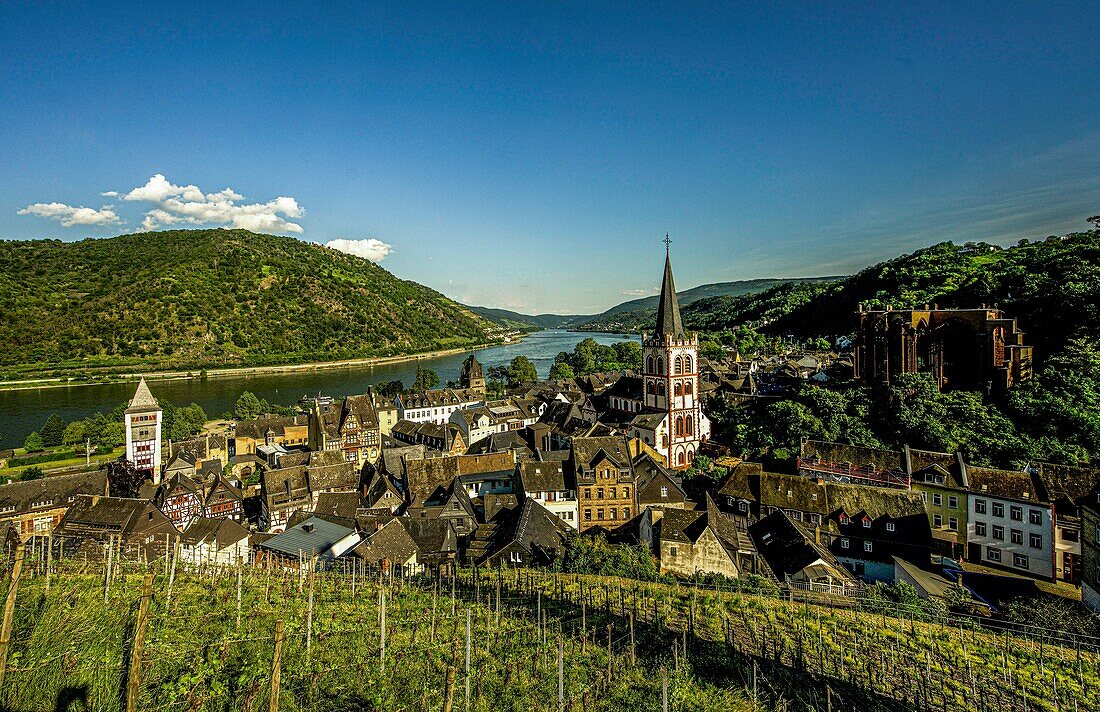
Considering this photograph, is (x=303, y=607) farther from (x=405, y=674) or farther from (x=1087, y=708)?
(x=1087, y=708)

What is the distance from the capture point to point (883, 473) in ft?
87.1

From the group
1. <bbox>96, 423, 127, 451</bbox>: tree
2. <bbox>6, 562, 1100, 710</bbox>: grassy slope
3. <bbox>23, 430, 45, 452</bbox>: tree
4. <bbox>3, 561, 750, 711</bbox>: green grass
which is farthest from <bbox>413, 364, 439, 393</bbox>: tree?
<bbox>3, 561, 750, 711</bbox>: green grass

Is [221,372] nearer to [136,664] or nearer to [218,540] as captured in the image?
[218,540]

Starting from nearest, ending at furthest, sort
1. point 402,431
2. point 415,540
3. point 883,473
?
point 415,540 < point 883,473 < point 402,431

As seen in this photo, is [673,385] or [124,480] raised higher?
[673,385]

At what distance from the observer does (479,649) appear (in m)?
10.8

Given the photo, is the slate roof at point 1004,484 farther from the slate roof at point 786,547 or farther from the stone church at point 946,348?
the stone church at point 946,348

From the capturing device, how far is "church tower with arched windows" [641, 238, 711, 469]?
39125 millimetres

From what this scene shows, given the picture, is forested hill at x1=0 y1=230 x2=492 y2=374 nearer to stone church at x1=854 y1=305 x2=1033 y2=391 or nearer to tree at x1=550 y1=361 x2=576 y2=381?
tree at x1=550 y1=361 x2=576 y2=381

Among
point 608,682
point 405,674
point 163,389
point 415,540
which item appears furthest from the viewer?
point 163,389

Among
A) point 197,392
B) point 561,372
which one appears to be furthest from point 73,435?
point 561,372

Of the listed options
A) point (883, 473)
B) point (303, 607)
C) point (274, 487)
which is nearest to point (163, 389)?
point (274, 487)

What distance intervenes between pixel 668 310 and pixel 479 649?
33211 millimetres

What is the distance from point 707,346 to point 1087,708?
93.4 m
